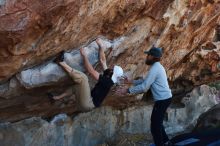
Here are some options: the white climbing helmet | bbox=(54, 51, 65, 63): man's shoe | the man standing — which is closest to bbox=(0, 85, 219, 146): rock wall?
bbox=(54, 51, 65, 63): man's shoe

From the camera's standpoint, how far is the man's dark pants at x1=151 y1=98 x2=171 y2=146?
8.46 m

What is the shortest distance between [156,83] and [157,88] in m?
0.09

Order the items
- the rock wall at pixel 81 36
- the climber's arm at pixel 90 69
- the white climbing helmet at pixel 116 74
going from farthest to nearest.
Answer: the white climbing helmet at pixel 116 74 < the climber's arm at pixel 90 69 < the rock wall at pixel 81 36

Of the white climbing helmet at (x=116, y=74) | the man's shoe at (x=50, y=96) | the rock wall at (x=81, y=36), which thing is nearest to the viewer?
the rock wall at (x=81, y=36)

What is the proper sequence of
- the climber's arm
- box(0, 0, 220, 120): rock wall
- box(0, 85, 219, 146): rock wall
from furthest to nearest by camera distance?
box(0, 85, 219, 146): rock wall
the climber's arm
box(0, 0, 220, 120): rock wall

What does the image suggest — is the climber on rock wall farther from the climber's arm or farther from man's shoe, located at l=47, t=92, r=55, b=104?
man's shoe, located at l=47, t=92, r=55, b=104

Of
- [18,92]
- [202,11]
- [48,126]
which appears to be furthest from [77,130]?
[202,11]

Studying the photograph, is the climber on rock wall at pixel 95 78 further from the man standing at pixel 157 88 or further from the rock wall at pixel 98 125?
the rock wall at pixel 98 125

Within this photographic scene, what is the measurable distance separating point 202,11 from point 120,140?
3.53 m

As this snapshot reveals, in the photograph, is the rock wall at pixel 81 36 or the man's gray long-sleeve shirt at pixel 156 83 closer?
the rock wall at pixel 81 36

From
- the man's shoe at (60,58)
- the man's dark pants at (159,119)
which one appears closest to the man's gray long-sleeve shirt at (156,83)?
the man's dark pants at (159,119)

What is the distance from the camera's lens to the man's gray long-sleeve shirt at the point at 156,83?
8.05 meters

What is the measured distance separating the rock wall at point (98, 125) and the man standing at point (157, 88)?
7.65ft

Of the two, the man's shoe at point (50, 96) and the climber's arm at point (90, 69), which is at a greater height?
the climber's arm at point (90, 69)
